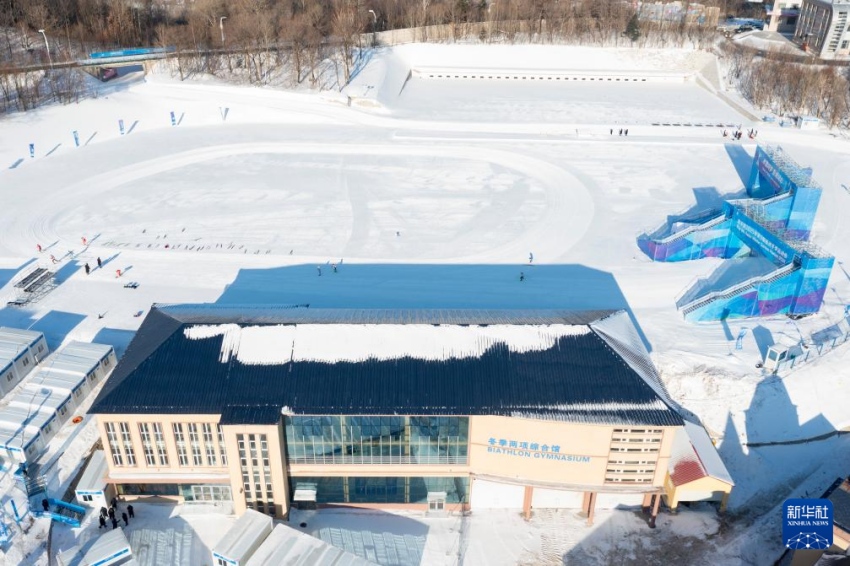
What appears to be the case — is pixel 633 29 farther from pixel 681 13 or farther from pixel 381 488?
pixel 381 488

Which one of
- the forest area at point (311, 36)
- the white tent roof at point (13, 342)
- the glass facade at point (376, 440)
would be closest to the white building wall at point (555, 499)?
the glass facade at point (376, 440)

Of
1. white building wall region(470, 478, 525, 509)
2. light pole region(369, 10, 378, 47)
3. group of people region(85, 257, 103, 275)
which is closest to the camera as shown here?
white building wall region(470, 478, 525, 509)

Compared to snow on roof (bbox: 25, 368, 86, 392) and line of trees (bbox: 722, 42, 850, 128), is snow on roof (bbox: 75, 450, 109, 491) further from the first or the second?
line of trees (bbox: 722, 42, 850, 128)

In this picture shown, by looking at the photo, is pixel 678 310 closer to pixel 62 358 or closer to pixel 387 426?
pixel 387 426

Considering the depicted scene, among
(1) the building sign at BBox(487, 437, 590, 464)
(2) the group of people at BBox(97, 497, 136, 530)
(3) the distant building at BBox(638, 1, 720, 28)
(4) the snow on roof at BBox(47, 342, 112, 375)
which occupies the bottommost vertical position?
(2) the group of people at BBox(97, 497, 136, 530)

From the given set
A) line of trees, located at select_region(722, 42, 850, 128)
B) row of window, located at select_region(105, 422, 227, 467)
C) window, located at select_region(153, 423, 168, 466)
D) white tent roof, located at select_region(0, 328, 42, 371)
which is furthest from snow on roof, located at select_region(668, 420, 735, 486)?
line of trees, located at select_region(722, 42, 850, 128)

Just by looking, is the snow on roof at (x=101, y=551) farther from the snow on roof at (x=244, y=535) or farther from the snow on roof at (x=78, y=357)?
the snow on roof at (x=78, y=357)
